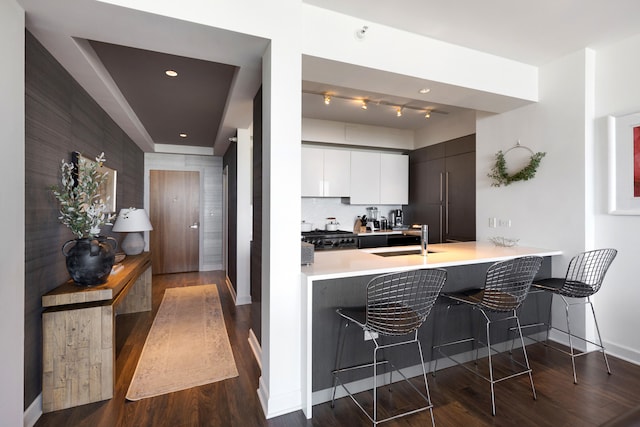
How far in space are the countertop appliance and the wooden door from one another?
3.01 m

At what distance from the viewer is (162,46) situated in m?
2.10

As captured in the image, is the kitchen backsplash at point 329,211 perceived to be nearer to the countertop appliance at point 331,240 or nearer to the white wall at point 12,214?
the countertop appliance at point 331,240

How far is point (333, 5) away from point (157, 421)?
118 inches

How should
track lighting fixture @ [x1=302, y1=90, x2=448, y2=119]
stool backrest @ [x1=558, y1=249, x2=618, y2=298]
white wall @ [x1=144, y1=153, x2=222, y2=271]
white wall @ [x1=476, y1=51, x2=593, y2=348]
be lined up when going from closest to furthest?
1. stool backrest @ [x1=558, y1=249, x2=618, y2=298]
2. white wall @ [x1=476, y1=51, x2=593, y2=348]
3. track lighting fixture @ [x1=302, y1=90, x2=448, y2=119]
4. white wall @ [x1=144, y1=153, x2=222, y2=271]

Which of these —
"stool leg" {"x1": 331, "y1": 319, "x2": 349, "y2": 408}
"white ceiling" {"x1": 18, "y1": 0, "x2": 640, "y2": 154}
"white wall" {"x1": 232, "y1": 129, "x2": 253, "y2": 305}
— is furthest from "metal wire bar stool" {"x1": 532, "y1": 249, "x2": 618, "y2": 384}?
"white wall" {"x1": 232, "y1": 129, "x2": 253, "y2": 305}

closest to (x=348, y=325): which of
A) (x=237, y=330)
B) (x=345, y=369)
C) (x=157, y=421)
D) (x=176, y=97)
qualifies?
(x=345, y=369)

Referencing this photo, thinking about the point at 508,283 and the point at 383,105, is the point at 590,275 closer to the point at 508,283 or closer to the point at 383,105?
the point at 508,283

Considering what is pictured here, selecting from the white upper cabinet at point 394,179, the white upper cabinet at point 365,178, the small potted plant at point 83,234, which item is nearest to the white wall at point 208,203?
the white upper cabinet at point 365,178

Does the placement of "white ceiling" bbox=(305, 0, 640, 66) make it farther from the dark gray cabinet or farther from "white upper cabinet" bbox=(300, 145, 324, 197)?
"white upper cabinet" bbox=(300, 145, 324, 197)

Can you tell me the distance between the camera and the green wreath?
10.6 ft

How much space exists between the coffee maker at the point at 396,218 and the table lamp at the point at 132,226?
391 centimetres

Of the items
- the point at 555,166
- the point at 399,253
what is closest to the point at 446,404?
the point at 399,253

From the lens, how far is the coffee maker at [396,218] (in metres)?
5.76

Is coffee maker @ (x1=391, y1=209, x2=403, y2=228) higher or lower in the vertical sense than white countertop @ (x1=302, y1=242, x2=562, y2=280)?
higher
